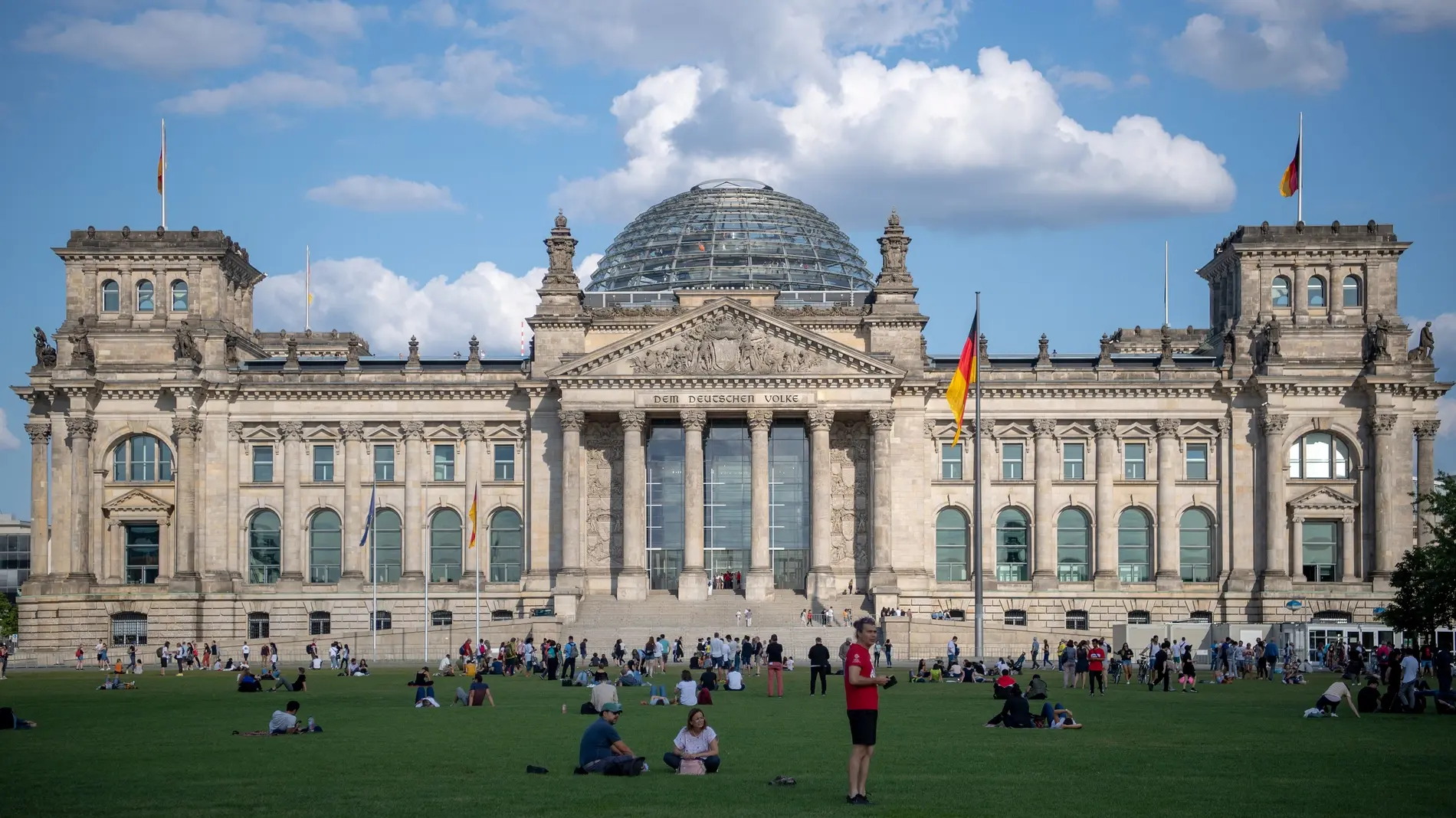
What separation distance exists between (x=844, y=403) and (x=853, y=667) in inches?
2867

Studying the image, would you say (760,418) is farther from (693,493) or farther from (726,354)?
(693,493)

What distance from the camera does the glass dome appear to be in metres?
109

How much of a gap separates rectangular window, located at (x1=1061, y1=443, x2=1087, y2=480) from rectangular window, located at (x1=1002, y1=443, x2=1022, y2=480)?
2457mm

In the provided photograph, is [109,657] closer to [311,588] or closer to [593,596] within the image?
[311,588]

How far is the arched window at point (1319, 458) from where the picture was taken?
100188mm

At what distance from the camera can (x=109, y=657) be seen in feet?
305

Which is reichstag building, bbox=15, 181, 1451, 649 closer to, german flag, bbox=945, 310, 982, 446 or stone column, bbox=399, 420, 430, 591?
stone column, bbox=399, 420, 430, 591

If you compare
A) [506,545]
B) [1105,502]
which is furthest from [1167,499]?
[506,545]

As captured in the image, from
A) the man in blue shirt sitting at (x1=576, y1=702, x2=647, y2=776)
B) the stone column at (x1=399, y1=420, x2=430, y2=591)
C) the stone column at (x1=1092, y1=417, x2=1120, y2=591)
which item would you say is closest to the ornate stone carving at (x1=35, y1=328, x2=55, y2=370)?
the stone column at (x1=399, y1=420, x2=430, y2=591)

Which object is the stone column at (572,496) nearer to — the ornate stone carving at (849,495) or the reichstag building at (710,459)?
the reichstag building at (710,459)

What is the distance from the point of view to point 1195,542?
10188 centimetres

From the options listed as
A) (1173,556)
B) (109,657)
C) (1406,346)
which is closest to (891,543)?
(1173,556)

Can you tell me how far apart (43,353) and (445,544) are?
2474cm

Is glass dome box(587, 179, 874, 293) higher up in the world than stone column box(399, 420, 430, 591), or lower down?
higher up
